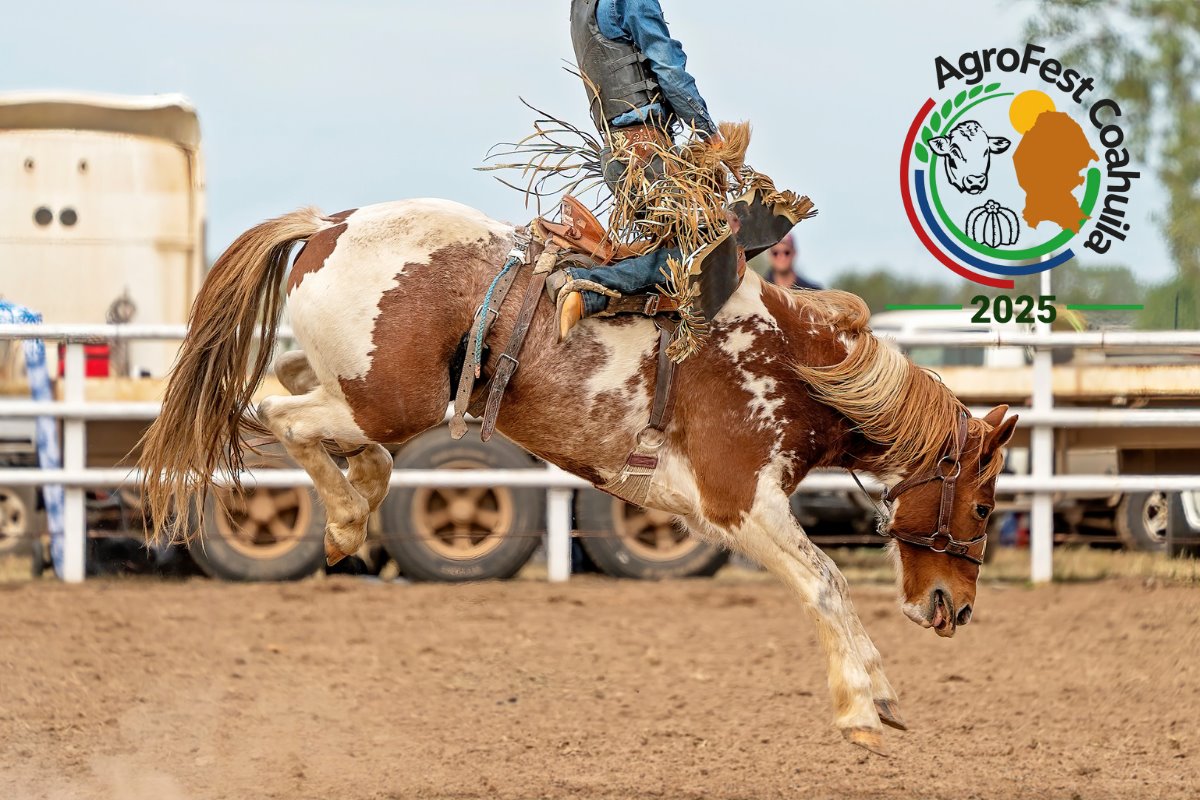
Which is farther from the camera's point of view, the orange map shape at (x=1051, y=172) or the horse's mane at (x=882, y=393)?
the orange map shape at (x=1051, y=172)

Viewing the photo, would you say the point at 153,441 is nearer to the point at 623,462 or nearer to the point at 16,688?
the point at 623,462

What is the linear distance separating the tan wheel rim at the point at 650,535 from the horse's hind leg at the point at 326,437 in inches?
159

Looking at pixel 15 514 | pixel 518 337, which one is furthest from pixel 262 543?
pixel 518 337

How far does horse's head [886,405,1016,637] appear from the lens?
461cm

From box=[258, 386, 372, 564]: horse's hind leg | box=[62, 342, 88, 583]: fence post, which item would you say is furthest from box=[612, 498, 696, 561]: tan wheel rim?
box=[258, 386, 372, 564]: horse's hind leg

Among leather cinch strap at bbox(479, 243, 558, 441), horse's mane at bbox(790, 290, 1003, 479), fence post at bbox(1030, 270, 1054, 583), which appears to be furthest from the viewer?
fence post at bbox(1030, 270, 1054, 583)

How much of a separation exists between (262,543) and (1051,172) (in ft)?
18.1

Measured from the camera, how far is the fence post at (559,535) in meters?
8.51

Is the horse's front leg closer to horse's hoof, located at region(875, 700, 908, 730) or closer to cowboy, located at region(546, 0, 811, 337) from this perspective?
horse's hoof, located at region(875, 700, 908, 730)

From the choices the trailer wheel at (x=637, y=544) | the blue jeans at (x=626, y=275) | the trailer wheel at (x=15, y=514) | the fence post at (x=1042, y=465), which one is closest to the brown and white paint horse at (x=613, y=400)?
the blue jeans at (x=626, y=275)

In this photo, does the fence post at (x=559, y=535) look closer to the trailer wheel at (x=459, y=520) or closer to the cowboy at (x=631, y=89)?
the trailer wheel at (x=459, y=520)

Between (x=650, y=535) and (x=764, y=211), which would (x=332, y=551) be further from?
(x=650, y=535)

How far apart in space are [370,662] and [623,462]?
2621 millimetres

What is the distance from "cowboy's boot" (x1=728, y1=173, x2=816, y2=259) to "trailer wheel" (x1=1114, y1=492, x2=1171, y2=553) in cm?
526
